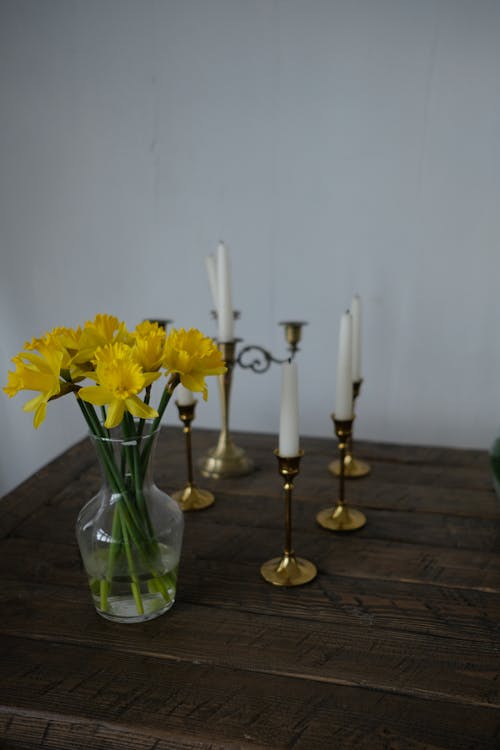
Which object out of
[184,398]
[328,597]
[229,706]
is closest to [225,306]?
[184,398]

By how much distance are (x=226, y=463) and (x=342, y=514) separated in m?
0.30

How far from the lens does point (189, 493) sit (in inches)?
45.3

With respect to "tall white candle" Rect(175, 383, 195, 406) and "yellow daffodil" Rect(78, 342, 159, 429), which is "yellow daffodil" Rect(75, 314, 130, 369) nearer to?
"yellow daffodil" Rect(78, 342, 159, 429)

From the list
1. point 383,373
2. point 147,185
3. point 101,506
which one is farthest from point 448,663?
point 147,185

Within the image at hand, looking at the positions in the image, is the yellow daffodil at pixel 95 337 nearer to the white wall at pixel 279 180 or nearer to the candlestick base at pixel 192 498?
the candlestick base at pixel 192 498

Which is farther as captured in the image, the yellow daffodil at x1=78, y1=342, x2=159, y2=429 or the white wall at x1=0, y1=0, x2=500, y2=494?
the white wall at x1=0, y1=0, x2=500, y2=494

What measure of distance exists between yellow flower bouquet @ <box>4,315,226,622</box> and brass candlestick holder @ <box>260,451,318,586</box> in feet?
0.50

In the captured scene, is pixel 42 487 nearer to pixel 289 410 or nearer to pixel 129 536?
pixel 129 536

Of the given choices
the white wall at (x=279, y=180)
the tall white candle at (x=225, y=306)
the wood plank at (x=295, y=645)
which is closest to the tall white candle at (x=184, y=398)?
the tall white candle at (x=225, y=306)

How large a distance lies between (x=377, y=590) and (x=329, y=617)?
10 centimetres

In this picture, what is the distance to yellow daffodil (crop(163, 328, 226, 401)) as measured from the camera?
2.42 feet

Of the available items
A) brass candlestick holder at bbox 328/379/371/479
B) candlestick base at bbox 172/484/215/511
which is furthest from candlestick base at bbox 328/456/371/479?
candlestick base at bbox 172/484/215/511

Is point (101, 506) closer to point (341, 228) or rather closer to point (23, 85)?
point (341, 228)

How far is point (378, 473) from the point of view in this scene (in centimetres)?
129
